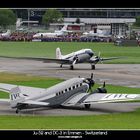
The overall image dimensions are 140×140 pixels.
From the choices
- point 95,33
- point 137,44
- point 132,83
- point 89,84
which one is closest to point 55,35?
point 95,33

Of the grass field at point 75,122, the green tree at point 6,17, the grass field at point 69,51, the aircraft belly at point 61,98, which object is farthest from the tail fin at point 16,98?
the green tree at point 6,17

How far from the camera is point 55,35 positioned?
196000mm

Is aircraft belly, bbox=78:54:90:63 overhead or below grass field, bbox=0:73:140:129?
below

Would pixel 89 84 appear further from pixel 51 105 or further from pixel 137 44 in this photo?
pixel 137 44

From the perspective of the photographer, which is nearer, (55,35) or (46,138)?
(46,138)

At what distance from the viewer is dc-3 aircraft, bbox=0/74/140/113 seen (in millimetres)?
31703

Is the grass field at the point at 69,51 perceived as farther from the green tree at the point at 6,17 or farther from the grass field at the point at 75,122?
the grass field at the point at 75,122

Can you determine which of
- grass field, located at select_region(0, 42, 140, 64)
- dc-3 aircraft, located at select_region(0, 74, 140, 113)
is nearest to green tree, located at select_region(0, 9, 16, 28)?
grass field, located at select_region(0, 42, 140, 64)

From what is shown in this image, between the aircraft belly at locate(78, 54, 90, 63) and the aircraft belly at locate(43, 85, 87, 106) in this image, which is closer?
the aircraft belly at locate(43, 85, 87, 106)

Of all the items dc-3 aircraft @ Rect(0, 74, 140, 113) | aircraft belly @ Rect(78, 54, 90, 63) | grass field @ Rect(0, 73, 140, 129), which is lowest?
aircraft belly @ Rect(78, 54, 90, 63)

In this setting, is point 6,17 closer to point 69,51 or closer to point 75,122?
point 69,51

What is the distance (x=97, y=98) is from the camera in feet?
114

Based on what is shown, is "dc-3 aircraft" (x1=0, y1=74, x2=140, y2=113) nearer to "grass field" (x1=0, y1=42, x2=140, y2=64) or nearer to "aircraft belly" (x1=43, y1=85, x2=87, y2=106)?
Answer: "aircraft belly" (x1=43, y1=85, x2=87, y2=106)
